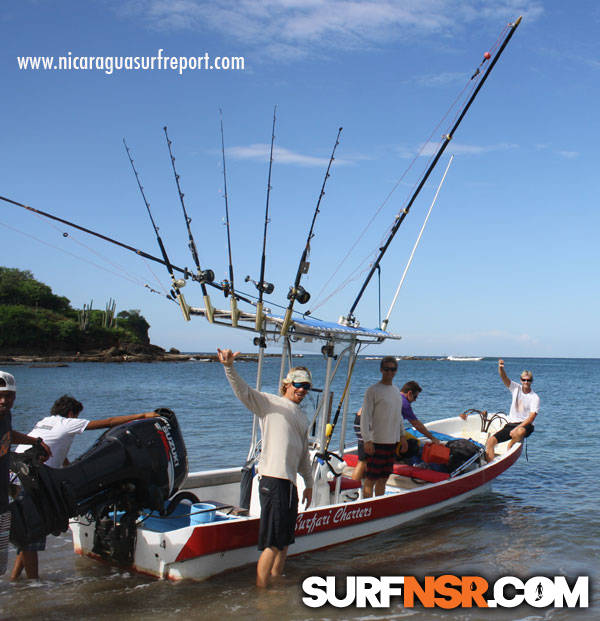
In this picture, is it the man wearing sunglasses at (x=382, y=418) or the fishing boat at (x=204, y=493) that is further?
the man wearing sunglasses at (x=382, y=418)

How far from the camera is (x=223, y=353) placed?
4.77 metres

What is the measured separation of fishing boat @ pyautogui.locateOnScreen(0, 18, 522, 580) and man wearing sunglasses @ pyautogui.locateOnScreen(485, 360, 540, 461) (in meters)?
2.25

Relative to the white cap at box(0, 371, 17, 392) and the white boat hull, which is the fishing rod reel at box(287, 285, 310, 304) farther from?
the white cap at box(0, 371, 17, 392)

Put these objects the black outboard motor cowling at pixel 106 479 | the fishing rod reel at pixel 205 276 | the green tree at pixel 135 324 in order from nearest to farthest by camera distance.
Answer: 1. the black outboard motor cowling at pixel 106 479
2. the fishing rod reel at pixel 205 276
3. the green tree at pixel 135 324

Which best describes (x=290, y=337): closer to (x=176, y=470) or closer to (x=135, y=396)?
(x=176, y=470)

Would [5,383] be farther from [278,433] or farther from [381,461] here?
[381,461]

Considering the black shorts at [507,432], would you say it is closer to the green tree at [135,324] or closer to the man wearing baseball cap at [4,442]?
the man wearing baseball cap at [4,442]

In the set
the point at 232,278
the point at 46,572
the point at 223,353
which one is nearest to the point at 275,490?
the point at 223,353

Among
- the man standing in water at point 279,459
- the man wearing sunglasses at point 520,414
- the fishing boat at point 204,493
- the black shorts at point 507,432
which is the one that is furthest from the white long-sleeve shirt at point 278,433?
the black shorts at point 507,432

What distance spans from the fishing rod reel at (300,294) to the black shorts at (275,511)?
1983mm

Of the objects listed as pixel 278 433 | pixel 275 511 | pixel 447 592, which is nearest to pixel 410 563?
pixel 447 592

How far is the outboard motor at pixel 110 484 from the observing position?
5078mm

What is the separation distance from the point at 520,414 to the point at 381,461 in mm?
4207

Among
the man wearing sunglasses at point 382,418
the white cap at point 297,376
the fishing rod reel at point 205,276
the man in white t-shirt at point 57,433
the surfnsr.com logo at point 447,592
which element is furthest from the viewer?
the man wearing sunglasses at point 382,418
